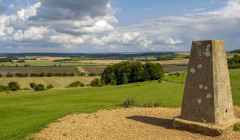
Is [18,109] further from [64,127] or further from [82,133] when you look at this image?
[82,133]

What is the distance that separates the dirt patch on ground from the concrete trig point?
1.64ft

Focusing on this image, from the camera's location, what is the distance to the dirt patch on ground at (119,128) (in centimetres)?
1027

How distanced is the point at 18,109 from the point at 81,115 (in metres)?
11.5

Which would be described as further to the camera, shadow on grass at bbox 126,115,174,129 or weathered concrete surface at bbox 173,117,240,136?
shadow on grass at bbox 126,115,174,129

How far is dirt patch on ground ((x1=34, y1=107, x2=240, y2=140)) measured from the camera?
33.7 ft

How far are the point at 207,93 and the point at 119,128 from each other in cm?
485

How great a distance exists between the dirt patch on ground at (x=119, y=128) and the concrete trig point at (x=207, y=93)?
0.50 metres

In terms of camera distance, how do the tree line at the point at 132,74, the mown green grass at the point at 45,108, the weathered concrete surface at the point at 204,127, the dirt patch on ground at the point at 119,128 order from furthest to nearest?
the tree line at the point at 132,74
the mown green grass at the point at 45,108
the dirt patch on ground at the point at 119,128
the weathered concrete surface at the point at 204,127

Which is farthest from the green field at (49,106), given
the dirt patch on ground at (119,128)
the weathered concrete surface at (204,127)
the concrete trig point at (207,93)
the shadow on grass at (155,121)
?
the concrete trig point at (207,93)

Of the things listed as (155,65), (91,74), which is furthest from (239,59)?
(91,74)

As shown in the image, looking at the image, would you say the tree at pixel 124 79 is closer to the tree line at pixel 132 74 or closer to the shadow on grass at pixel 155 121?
the tree line at pixel 132 74

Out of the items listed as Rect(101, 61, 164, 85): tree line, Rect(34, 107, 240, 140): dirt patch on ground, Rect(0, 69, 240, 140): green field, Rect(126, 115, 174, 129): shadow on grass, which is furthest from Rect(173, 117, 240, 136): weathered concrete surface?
Rect(101, 61, 164, 85): tree line

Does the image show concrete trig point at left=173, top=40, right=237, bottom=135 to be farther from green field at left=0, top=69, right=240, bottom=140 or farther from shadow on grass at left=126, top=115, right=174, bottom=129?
green field at left=0, top=69, right=240, bottom=140

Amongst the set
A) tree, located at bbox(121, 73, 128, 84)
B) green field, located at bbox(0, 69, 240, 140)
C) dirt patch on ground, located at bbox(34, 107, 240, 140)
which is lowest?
tree, located at bbox(121, 73, 128, 84)
